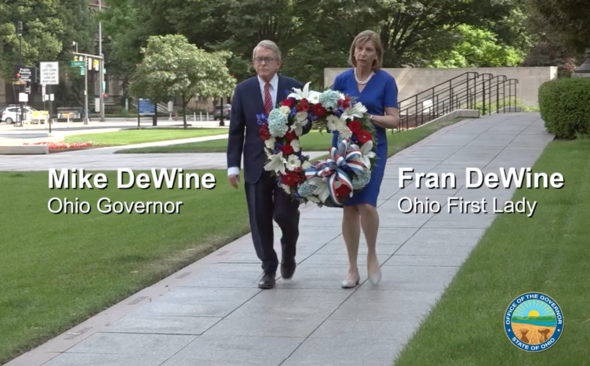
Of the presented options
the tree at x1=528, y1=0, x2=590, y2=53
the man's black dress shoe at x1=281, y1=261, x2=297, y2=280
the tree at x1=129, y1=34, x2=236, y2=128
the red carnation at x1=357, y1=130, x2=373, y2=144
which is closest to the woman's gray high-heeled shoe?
the man's black dress shoe at x1=281, y1=261, x2=297, y2=280

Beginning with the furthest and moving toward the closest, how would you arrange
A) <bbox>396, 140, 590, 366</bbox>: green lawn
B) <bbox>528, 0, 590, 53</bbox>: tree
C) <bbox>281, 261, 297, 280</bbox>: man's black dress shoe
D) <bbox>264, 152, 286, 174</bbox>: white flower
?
<bbox>528, 0, 590, 53</bbox>: tree, <bbox>281, 261, 297, 280</bbox>: man's black dress shoe, <bbox>264, 152, 286, 174</bbox>: white flower, <bbox>396, 140, 590, 366</bbox>: green lawn

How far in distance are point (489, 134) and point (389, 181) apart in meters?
8.79

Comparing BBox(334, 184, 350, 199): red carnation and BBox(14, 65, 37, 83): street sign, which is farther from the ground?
BBox(14, 65, 37, 83): street sign

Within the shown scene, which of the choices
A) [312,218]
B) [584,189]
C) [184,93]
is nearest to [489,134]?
[584,189]

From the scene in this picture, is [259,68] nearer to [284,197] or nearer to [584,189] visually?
[284,197]

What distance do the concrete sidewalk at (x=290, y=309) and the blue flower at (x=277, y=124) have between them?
1.27m

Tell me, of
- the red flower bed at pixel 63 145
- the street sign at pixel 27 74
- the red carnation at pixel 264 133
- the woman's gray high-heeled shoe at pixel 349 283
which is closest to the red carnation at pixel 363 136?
the red carnation at pixel 264 133

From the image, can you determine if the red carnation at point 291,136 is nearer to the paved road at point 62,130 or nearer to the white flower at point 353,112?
the white flower at point 353,112

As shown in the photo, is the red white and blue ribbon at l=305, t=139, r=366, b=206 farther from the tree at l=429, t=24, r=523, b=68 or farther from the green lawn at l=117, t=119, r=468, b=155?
the tree at l=429, t=24, r=523, b=68

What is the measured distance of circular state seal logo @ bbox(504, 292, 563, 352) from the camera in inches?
191

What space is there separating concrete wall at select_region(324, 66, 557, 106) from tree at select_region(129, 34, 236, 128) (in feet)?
23.3

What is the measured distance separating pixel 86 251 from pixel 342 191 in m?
3.74

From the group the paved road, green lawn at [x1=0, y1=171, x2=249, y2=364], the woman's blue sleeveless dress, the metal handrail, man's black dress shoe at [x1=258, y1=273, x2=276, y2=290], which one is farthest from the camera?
the paved road

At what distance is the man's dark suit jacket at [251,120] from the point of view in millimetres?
7742
